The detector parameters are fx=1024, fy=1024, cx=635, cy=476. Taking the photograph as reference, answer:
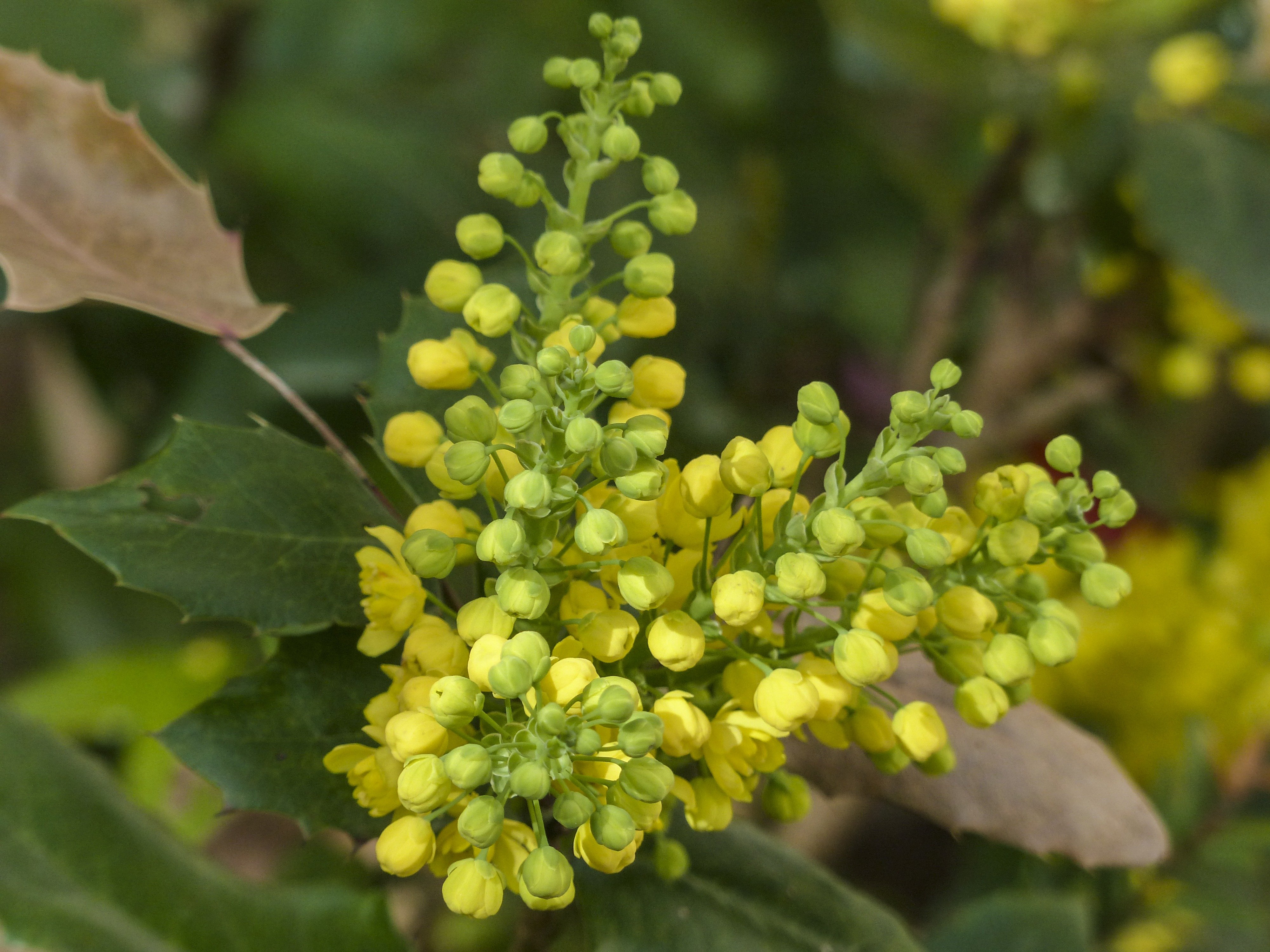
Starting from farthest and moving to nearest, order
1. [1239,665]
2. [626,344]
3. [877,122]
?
1. [877,122]
2. [1239,665]
3. [626,344]

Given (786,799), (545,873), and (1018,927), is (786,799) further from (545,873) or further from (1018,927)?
(1018,927)

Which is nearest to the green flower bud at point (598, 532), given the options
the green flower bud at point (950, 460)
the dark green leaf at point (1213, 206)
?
the green flower bud at point (950, 460)

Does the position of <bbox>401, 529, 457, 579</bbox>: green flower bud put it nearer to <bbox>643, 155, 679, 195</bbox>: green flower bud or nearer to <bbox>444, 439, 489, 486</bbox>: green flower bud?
<bbox>444, 439, 489, 486</bbox>: green flower bud

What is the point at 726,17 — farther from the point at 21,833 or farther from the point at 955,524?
the point at 21,833

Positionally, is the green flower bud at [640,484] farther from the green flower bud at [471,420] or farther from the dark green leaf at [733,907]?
the dark green leaf at [733,907]

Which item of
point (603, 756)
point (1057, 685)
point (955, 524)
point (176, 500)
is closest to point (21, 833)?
point (176, 500)

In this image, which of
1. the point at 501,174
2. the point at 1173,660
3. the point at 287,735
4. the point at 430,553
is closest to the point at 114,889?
the point at 287,735
